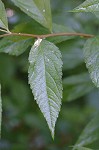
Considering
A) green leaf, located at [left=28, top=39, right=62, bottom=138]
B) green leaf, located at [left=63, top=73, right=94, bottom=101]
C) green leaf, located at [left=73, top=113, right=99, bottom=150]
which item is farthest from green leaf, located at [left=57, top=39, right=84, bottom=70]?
green leaf, located at [left=28, top=39, right=62, bottom=138]

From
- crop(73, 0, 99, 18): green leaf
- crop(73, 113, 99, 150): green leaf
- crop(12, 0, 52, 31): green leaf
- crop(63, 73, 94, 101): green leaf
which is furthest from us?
crop(63, 73, 94, 101): green leaf

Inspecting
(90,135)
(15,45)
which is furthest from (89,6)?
(90,135)

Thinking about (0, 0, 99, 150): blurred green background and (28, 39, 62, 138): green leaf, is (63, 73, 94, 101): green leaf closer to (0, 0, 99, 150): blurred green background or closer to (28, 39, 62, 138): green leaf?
(0, 0, 99, 150): blurred green background

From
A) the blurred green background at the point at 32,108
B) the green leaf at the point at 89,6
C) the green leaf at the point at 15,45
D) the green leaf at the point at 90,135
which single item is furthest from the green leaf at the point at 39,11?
the blurred green background at the point at 32,108

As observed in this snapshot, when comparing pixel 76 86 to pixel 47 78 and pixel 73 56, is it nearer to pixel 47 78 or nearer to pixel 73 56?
pixel 73 56

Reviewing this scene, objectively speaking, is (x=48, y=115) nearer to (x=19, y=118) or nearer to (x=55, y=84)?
(x=55, y=84)

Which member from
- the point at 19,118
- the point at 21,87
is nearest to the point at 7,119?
the point at 19,118

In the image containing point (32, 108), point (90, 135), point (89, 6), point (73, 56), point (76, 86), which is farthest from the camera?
point (32, 108)
